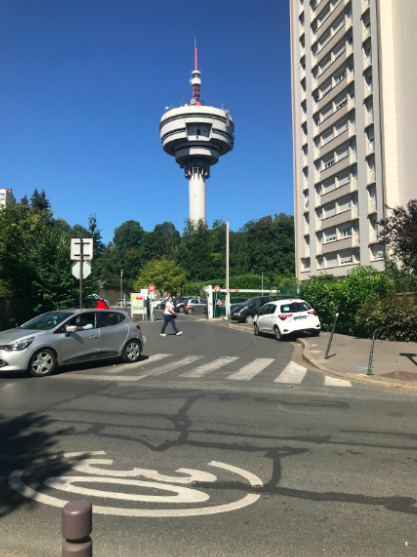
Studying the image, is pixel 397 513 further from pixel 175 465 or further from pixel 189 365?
pixel 189 365

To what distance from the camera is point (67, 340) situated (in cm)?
1112

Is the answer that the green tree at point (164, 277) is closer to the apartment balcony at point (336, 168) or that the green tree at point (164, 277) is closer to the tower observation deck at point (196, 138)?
the tower observation deck at point (196, 138)

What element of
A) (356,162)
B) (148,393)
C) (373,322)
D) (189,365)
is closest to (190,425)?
(148,393)

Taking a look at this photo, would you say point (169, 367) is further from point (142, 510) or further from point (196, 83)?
point (196, 83)

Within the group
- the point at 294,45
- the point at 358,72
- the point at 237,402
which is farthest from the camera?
the point at 294,45

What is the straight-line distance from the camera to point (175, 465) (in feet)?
15.8

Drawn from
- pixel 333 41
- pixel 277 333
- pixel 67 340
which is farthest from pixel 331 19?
pixel 67 340

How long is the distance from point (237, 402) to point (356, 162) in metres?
36.5

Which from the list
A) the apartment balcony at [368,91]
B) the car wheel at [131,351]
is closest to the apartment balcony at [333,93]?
the apartment balcony at [368,91]

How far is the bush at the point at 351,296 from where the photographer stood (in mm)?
17562

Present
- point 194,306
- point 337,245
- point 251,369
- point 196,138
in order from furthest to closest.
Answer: point 196,138 → point 194,306 → point 337,245 → point 251,369

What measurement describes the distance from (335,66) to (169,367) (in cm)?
3989

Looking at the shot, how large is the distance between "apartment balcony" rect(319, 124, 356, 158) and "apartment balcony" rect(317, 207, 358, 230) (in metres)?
6.22

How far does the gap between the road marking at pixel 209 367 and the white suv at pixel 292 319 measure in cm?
578
